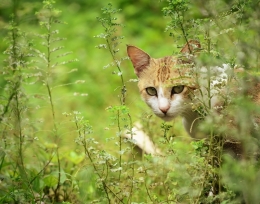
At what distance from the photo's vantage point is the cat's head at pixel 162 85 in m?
3.07

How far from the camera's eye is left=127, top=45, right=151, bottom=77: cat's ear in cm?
326

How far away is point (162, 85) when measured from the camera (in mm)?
3092

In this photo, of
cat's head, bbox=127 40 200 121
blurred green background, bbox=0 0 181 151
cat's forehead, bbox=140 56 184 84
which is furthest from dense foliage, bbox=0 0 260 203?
blurred green background, bbox=0 0 181 151

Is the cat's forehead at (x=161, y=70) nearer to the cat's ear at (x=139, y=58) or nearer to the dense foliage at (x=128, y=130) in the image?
the cat's ear at (x=139, y=58)

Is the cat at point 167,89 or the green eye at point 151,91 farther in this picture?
the green eye at point 151,91

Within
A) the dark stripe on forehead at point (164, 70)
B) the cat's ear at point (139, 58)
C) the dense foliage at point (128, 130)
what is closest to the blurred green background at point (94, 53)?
the cat's ear at point (139, 58)

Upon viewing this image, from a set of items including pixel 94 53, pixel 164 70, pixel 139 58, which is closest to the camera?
pixel 164 70

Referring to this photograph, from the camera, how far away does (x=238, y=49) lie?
208 cm

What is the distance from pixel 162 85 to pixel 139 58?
34 cm

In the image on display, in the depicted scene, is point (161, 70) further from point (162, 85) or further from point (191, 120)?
point (191, 120)

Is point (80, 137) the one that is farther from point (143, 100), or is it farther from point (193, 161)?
point (143, 100)

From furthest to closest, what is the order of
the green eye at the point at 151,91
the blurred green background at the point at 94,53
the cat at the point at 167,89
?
1. the blurred green background at the point at 94,53
2. the green eye at the point at 151,91
3. the cat at the point at 167,89

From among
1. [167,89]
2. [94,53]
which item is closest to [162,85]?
[167,89]

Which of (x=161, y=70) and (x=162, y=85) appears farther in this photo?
(x=161, y=70)
